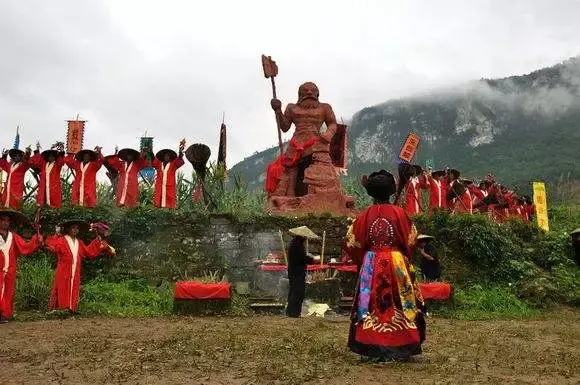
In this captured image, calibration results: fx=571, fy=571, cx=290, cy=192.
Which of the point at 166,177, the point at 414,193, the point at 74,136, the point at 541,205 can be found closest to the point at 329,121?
the point at 414,193

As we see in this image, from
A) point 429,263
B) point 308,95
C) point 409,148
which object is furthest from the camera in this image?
point 409,148

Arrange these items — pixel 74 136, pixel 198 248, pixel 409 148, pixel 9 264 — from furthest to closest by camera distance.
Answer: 1. pixel 409 148
2. pixel 74 136
3. pixel 198 248
4. pixel 9 264

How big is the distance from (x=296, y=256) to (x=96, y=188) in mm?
5935

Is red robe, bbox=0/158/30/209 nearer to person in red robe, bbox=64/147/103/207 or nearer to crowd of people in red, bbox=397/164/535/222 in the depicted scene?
person in red robe, bbox=64/147/103/207

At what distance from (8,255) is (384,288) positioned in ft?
18.1

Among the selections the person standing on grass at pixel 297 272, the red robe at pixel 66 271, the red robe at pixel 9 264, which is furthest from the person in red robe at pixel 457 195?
the red robe at pixel 9 264

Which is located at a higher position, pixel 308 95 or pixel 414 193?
pixel 308 95

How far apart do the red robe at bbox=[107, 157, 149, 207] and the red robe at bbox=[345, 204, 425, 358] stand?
24.7 feet

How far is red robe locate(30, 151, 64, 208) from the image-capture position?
1184 cm

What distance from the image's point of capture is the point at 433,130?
204 feet

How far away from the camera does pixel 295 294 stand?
8883 millimetres

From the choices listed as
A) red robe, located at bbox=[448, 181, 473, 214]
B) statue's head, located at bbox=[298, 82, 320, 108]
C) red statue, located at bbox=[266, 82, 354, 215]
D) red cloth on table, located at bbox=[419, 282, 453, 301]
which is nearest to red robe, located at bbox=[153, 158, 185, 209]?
red statue, located at bbox=[266, 82, 354, 215]

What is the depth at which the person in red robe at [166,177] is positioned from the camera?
12328 millimetres

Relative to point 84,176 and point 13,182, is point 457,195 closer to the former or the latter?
point 84,176
